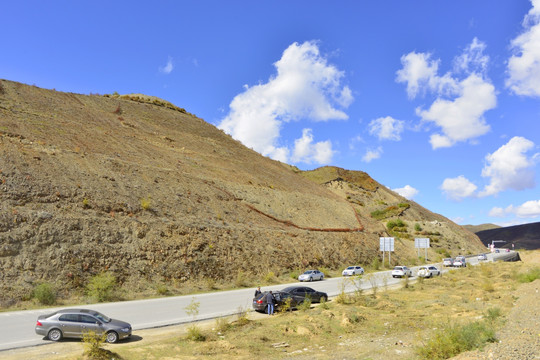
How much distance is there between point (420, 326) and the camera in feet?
54.0

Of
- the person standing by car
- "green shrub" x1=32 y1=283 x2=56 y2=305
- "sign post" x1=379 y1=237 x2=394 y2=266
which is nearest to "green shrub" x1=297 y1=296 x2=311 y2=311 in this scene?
the person standing by car

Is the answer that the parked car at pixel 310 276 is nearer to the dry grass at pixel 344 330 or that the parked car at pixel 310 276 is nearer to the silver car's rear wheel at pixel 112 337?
the dry grass at pixel 344 330

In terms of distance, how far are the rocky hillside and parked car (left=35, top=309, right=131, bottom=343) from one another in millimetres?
8789

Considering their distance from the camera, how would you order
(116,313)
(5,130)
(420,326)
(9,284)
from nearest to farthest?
(420,326), (116,313), (9,284), (5,130)

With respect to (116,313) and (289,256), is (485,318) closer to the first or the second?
(116,313)

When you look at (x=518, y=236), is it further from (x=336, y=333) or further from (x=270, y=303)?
(x=336, y=333)

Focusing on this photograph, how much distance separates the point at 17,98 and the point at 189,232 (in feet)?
96.0

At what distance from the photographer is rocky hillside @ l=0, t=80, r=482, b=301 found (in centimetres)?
2553

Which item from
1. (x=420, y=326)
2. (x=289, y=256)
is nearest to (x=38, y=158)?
(x=289, y=256)

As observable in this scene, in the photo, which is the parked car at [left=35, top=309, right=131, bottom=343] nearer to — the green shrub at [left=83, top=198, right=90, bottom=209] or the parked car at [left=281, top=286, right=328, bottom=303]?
the parked car at [left=281, top=286, right=328, bottom=303]

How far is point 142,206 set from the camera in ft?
109

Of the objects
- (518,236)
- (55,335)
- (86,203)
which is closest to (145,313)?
(55,335)

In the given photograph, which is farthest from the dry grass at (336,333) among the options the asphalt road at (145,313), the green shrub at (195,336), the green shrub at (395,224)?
the green shrub at (395,224)

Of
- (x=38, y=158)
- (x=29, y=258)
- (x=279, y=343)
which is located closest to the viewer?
(x=279, y=343)
